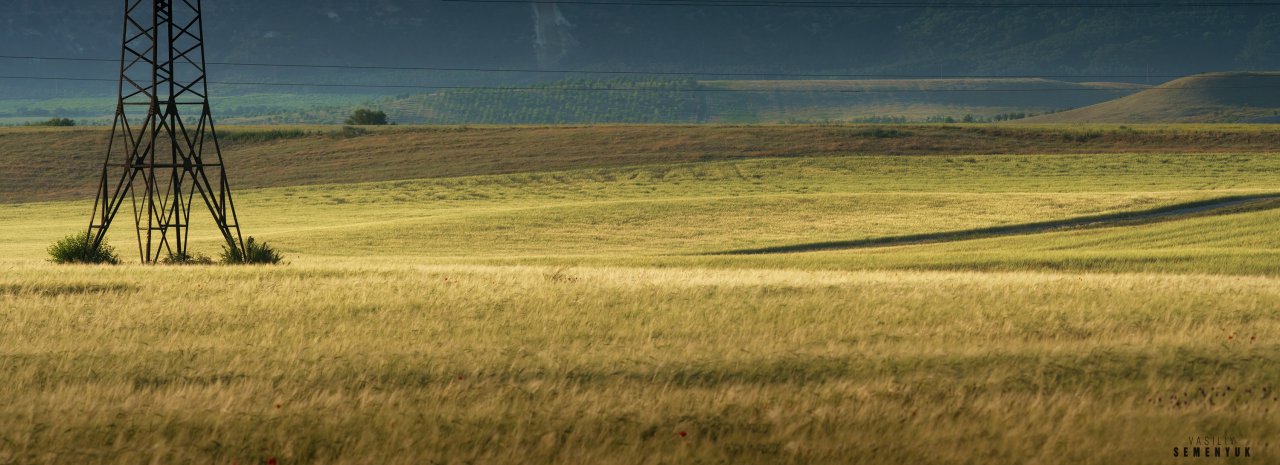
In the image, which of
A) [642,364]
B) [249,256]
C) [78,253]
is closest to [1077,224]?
[249,256]

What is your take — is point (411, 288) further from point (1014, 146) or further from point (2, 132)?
point (2, 132)

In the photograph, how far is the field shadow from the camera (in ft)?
119

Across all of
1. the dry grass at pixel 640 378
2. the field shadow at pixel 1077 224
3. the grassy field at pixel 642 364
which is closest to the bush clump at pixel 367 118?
the field shadow at pixel 1077 224

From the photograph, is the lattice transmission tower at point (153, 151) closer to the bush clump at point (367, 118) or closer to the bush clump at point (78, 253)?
the bush clump at point (78, 253)

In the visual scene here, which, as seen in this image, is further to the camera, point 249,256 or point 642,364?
point 249,256

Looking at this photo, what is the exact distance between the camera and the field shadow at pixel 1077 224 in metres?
36.1

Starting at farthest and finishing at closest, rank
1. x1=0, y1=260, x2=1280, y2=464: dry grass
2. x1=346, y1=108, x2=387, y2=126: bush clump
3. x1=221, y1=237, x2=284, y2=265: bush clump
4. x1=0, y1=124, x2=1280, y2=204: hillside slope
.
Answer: x1=346, y1=108, x2=387, y2=126: bush clump
x1=0, y1=124, x2=1280, y2=204: hillside slope
x1=221, y1=237, x2=284, y2=265: bush clump
x1=0, y1=260, x2=1280, y2=464: dry grass

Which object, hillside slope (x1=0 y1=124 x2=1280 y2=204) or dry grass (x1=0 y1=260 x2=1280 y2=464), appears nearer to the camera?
dry grass (x1=0 y1=260 x2=1280 y2=464)

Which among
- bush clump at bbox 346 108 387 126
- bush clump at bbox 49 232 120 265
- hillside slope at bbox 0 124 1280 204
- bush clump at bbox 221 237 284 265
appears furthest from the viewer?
bush clump at bbox 346 108 387 126

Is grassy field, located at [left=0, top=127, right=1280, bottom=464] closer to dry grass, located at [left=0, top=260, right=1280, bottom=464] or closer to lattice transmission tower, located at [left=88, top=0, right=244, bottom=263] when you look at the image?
dry grass, located at [left=0, top=260, right=1280, bottom=464]

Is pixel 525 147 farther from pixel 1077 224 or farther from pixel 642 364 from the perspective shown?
pixel 642 364

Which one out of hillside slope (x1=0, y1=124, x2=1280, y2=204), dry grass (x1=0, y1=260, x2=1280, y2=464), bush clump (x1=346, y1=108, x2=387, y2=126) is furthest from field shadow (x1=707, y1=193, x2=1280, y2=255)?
bush clump (x1=346, y1=108, x2=387, y2=126)

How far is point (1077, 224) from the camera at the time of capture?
129 ft

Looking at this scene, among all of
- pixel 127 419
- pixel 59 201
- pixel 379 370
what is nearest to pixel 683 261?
pixel 379 370
